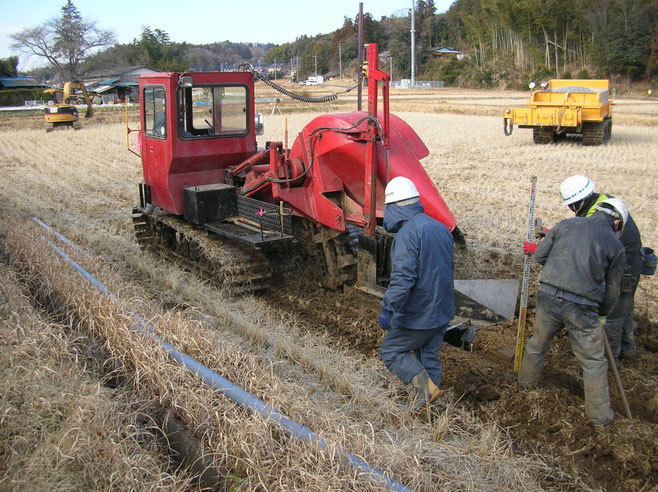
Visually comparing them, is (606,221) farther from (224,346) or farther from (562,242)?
(224,346)

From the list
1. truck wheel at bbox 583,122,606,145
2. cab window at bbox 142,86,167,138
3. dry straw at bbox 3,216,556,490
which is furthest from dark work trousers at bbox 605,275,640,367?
Result: truck wheel at bbox 583,122,606,145

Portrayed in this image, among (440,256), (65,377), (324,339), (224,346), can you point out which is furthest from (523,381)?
(65,377)

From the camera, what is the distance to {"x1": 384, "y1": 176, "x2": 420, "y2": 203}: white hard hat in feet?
13.5

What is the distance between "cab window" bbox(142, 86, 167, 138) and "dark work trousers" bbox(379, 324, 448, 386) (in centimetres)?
424

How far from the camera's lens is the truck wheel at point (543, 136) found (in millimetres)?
18388

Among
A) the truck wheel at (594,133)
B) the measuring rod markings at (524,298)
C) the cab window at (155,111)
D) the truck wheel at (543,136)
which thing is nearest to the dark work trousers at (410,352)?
the measuring rod markings at (524,298)

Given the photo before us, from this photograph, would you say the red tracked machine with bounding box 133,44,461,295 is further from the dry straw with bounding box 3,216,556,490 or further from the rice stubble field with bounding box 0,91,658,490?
the dry straw with bounding box 3,216,556,490

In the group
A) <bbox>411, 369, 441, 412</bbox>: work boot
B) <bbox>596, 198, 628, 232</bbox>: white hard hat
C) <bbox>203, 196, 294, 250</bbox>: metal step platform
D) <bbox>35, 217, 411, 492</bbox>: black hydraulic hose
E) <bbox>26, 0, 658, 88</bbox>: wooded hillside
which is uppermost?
<bbox>26, 0, 658, 88</bbox>: wooded hillside

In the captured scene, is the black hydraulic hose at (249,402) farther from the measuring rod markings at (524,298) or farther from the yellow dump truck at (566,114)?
the yellow dump truck at (566,114)

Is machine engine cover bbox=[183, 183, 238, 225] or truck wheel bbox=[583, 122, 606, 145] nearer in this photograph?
machine engine cover bbox=[183, 183, 238, 225]

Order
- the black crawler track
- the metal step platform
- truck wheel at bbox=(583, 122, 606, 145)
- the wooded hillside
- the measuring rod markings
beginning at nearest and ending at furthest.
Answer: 1. the measuring rod markings
2. the metal step platform
3. the black crawler track
4. truck wheel at bbox=(583, 122, 606, 145)
5. the wooded hillside

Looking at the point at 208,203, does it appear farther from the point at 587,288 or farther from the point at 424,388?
the point at 587,288

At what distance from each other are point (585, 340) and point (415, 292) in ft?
4.29

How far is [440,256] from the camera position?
4.09 meters
